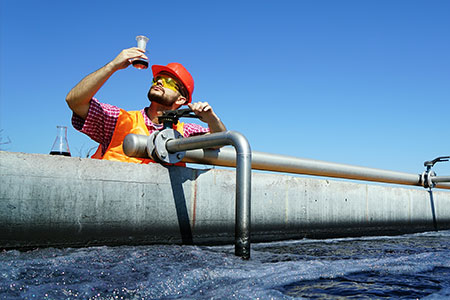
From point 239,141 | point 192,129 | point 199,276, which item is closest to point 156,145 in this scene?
point 239,141

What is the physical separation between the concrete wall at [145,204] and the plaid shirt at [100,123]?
0.50 metres

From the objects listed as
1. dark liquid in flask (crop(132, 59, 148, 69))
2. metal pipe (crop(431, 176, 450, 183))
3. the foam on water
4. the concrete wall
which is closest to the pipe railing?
the concrete wall

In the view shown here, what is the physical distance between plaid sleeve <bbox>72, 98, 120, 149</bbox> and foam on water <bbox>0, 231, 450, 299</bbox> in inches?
35.3

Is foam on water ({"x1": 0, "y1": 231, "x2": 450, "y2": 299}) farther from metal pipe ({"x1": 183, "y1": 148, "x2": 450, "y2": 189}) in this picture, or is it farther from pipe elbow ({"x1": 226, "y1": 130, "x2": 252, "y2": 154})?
metal pipe ({"x1": 183, "y1": 148, "x2": 450, "y2": 189})

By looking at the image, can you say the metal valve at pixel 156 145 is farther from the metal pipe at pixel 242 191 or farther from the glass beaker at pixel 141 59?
the metal pipe at pixel 242 191

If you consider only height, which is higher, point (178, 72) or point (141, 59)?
point (178, 72)

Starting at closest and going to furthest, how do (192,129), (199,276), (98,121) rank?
(199,276)
(98,121)
(192,129)

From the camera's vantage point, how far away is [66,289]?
1.43m

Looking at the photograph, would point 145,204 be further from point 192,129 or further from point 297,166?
point 297,166

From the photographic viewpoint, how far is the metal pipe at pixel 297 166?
2.96 meters

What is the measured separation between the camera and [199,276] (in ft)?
5.54

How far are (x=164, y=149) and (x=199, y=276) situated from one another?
1109 mm

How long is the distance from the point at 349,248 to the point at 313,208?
1.90ft

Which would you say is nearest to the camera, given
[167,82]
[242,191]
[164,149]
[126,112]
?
[242,191]
